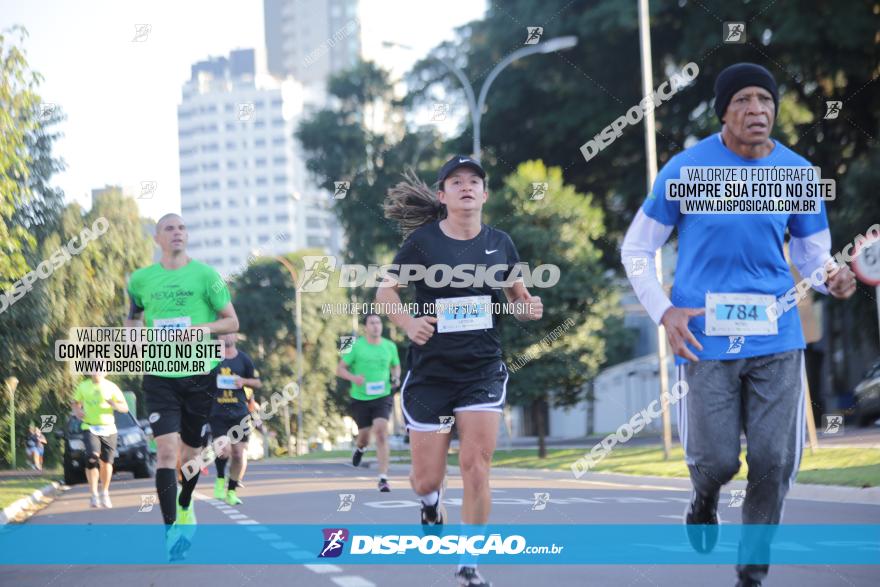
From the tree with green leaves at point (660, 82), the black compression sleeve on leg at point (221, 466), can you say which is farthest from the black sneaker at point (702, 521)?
the tree with green leaves at point (660, 82)

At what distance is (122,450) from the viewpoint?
2769cm

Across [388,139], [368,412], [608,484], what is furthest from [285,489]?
[388,139]

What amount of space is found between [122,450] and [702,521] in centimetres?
2262

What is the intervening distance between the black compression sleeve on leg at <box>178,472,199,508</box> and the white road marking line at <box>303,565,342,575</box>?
150cm

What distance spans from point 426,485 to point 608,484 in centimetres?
1176

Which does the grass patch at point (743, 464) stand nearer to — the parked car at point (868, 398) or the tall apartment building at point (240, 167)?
the parked car at point (868, 398)

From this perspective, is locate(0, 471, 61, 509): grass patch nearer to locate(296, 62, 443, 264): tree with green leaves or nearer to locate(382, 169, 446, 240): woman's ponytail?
locate(382, 169, 446, 240): woman's ponytail

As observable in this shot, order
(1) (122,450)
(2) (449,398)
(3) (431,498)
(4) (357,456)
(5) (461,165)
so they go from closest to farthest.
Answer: (2) (449,398) → (5) (461,165) → (3) (431,498) → (4) (357,456) → (1) (122,450)

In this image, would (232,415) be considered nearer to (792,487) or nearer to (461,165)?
(792,487)

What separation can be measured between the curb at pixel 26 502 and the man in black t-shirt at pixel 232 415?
2.36 meters

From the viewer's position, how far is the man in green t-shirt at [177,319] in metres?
9.35

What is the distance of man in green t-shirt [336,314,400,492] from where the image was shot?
18031mm

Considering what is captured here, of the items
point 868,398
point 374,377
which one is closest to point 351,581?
point 374,377

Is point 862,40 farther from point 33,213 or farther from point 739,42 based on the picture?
point 33,213
